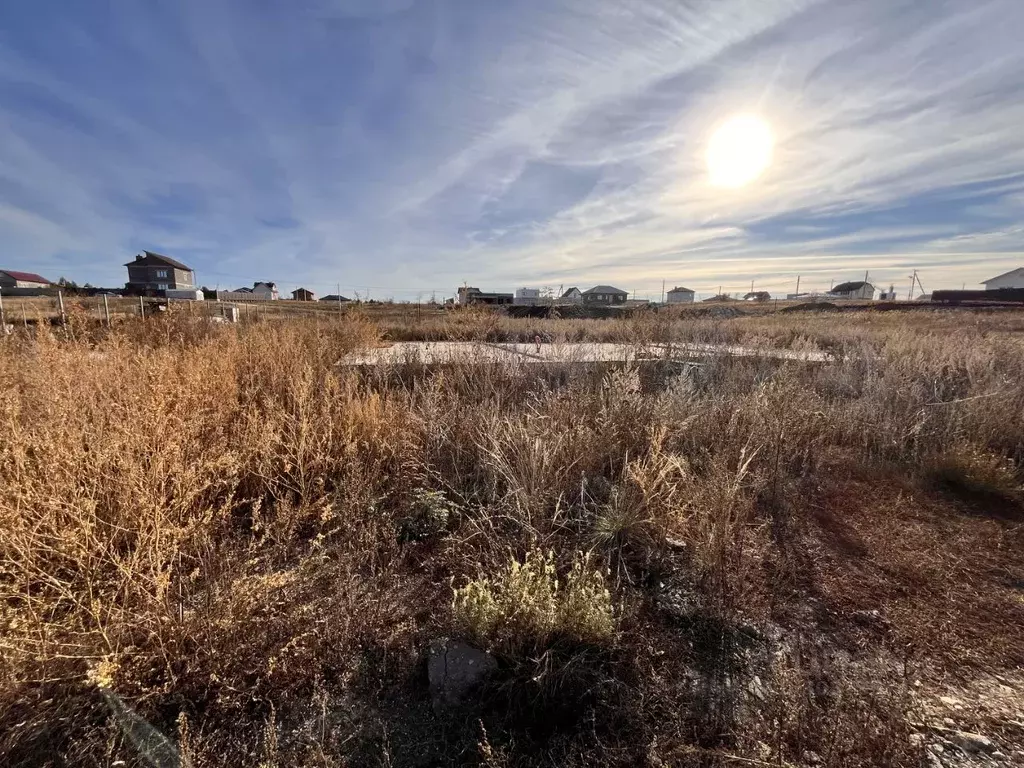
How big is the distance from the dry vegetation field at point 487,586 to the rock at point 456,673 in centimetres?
4

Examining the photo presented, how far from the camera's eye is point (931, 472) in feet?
10.6

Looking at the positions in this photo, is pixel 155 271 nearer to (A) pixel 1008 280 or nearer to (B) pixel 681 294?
(B) pixel 681 294

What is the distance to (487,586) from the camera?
1729 millimetres

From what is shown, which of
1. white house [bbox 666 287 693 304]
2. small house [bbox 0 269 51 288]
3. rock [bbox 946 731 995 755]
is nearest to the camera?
rock [bbox 946 731 995 755]

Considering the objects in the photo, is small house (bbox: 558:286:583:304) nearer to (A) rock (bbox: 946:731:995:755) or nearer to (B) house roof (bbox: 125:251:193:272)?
(A) rock (bbox: 946:731:995:755)

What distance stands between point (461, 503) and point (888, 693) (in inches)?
79.2

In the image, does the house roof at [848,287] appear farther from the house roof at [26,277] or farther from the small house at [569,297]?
the house roof at [26,277]

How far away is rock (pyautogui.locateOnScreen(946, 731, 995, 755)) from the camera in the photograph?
1.26 m

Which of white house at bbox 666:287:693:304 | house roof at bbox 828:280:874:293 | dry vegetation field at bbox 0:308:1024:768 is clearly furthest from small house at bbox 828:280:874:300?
dry vegetation field at bbox 0:308:1024:768

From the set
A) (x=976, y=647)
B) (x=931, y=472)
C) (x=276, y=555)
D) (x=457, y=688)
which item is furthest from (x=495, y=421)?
(x=931, y=472)

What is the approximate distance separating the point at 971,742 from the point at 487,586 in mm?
1590

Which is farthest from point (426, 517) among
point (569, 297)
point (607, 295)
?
point (607, 295)

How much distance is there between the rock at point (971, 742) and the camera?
126cm

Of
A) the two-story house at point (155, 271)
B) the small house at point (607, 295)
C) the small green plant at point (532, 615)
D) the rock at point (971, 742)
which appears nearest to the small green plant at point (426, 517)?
the small green plant at point (532, 615)
